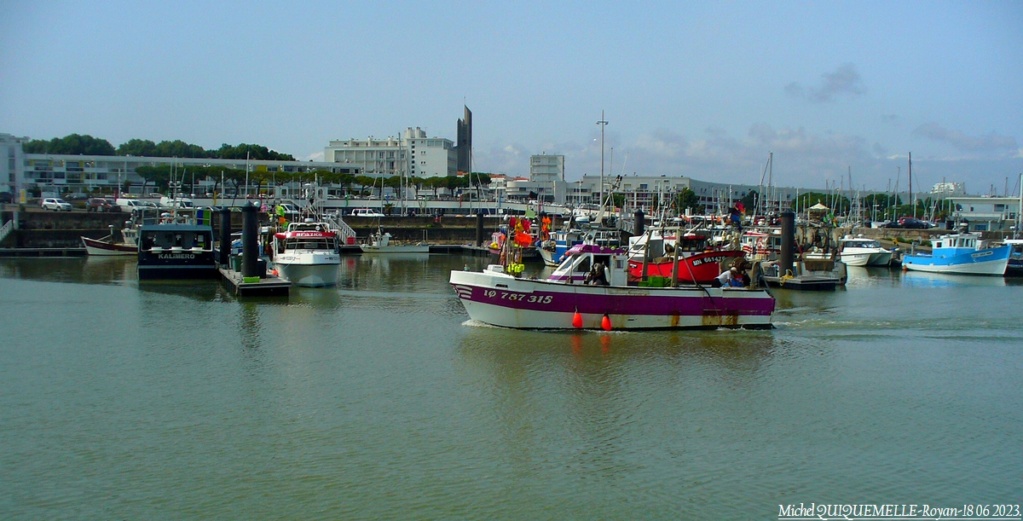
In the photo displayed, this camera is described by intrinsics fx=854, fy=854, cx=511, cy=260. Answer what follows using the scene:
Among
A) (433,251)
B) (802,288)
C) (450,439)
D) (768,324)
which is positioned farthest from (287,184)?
(450,439)

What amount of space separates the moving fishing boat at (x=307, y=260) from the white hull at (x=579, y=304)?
13.8 metres

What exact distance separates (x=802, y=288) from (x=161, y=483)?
3112cm

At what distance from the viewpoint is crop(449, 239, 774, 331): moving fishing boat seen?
22.1 meters

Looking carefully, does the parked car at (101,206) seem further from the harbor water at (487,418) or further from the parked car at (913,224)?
the parked car at (913,224)

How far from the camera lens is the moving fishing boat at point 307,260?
115 feet

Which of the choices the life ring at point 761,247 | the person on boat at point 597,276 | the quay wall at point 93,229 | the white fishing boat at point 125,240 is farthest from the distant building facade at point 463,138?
the person on boat at point 597,276

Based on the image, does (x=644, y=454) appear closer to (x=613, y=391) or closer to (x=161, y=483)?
(x=613, y=391)

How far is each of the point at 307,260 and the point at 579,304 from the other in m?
16.2

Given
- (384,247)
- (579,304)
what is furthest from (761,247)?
(384,247)

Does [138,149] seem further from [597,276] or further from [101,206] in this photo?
[597,276]

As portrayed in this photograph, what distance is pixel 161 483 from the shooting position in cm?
1213

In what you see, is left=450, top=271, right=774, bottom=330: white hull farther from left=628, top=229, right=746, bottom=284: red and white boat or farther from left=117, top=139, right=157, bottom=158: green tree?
left=117, top=139, right=157, bottom=158: green tree

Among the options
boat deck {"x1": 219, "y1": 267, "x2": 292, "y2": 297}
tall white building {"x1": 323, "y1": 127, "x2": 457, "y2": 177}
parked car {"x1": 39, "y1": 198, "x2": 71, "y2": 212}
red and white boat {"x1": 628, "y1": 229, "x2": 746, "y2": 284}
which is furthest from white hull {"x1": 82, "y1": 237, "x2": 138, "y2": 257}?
tall white building {"x1": 323, "y1": 127, "x2": 457, "y2": 177}

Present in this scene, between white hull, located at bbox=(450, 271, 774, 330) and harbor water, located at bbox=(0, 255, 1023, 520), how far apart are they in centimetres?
53
